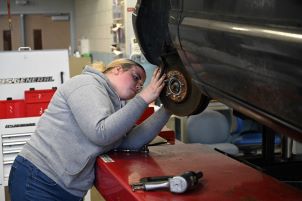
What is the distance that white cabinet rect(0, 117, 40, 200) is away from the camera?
A: 319 centimetres

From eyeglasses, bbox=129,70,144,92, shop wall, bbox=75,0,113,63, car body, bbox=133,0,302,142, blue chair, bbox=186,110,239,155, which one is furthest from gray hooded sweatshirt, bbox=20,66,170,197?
shop wall, bbox=75,0,113,63

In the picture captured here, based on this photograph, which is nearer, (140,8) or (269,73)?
(269,73)

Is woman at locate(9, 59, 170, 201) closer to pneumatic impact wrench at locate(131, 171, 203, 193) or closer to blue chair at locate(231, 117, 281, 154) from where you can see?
pneumatic impact wrench at locate(131, 171, 203, 193)

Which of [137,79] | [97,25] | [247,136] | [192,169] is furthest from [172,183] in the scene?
[97,25]

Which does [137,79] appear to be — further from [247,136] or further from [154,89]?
[247,136]

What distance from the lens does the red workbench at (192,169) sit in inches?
53.8

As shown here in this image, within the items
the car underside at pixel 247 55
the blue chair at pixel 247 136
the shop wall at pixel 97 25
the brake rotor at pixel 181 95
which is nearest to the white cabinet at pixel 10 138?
the brake rotor at pixel 181 95

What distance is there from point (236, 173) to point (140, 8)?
0.76m

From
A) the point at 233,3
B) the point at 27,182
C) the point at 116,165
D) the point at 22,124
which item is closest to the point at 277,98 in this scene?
the point at 233,3

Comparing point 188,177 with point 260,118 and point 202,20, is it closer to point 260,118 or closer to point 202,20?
point 260,118

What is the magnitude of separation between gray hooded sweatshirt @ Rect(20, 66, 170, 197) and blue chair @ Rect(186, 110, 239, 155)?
2.08m

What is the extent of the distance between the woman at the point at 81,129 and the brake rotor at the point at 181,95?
0.15 ft

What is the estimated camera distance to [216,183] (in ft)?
4.93

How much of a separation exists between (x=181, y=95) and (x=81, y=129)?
1.35 ft
